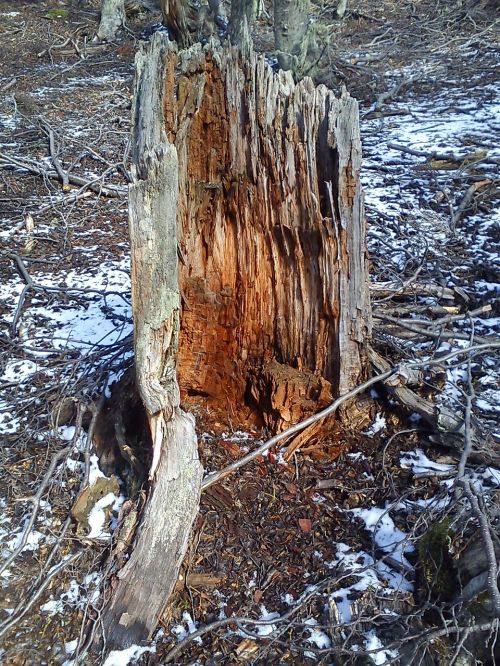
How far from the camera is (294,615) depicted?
229 cm

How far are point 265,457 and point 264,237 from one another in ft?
3.48

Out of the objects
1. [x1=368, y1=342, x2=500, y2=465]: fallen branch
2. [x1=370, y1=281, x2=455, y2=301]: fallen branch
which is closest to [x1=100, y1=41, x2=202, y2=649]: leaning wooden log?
[x1=368, y1=342, x2=500, y2=465]: fallen branch

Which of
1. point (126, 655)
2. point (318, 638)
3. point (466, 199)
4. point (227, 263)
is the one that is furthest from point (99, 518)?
point (466, 199)

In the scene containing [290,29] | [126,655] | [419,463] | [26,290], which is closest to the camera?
[126,655]

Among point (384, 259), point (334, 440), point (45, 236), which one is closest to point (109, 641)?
point (334, 440)

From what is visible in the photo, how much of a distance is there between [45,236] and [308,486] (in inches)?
150

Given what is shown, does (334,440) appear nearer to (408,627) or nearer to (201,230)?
(408,627)

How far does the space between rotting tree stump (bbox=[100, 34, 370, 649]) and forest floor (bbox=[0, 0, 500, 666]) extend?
0.19 meters

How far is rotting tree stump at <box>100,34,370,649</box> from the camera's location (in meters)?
2.40

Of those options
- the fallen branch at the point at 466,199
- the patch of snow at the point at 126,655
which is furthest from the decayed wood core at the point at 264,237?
the fallen branch at the point at 466,199

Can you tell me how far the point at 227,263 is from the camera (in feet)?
10.1

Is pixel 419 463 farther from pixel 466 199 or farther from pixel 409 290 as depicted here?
pixel 466 199

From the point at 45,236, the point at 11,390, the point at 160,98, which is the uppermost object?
the point at 160,98

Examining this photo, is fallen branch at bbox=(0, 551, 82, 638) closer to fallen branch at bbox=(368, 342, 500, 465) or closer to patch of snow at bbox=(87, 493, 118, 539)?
patch of snow at bbox=(87, 493, 118, 539)
